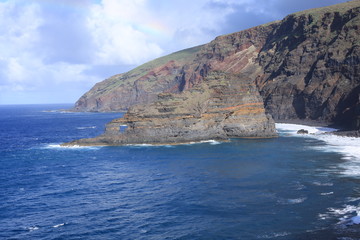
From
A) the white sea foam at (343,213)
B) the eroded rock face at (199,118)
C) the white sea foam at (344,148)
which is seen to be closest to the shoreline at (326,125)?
the white sea foam at (344,148)

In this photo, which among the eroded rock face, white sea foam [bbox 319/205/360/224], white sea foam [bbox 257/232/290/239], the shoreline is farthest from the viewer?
the shoreline

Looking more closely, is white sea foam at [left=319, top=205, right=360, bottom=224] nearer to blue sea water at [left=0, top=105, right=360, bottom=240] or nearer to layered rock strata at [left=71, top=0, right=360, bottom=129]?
blue sea water at [left=0, top=105, right=360, bottom=240]

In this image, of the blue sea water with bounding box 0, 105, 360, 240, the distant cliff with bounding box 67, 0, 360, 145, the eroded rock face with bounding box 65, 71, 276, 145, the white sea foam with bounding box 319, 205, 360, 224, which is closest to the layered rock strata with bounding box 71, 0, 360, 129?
the distant cliff with bounding box 67, 0, 360, 145

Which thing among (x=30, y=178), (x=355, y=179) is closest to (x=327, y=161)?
(x=355, y=179)

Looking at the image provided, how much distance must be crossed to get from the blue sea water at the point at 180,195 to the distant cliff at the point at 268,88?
10.9m

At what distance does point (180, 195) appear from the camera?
1662 inches

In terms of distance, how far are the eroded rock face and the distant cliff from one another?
0.70 feet

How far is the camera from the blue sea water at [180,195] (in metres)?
32.3

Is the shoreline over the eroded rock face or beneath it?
beneath

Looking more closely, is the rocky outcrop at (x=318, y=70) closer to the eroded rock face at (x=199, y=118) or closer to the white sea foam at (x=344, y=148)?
the white sea foam at (x=344, y=148)

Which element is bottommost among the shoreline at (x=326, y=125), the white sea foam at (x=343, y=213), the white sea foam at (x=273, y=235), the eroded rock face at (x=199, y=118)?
the white sea foam at (x=273, y=235)

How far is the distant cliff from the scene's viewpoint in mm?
80375

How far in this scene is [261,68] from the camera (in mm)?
163750

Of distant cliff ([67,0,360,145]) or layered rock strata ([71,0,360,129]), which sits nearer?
distant cliff ([67,0,360,145])
